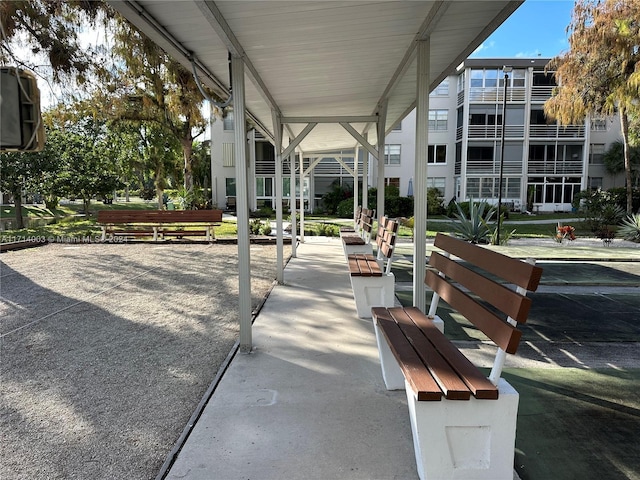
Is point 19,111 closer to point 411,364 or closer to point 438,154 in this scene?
point 411,364

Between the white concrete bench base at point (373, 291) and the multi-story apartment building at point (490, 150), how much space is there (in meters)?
24.0

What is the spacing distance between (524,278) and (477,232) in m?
11.4

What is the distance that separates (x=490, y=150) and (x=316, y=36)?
29.3 m

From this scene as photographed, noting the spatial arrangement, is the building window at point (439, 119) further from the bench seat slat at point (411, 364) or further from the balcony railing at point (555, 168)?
the bench seat slat at point (411, 364)

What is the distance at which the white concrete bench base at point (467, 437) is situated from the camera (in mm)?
2061

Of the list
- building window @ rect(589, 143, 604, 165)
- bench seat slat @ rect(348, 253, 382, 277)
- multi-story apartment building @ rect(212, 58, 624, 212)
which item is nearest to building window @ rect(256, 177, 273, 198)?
multi-story apartment building @ rect(212, 58, 624, 212)

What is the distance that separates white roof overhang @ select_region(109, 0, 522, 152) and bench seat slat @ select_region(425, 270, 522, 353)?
2.00 metres

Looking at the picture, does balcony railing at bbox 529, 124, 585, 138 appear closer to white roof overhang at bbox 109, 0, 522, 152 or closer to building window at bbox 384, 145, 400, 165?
building window at bbox 384, 145, 400, 165

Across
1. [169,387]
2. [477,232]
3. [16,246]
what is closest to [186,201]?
[16,246]

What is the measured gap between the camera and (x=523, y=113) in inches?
1190

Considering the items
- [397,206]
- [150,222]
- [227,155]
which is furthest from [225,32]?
[227,155]

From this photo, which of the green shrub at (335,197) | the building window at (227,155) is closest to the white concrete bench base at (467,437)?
the green shrub at (335,197)

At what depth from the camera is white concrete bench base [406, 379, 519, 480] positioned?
206 centimetres

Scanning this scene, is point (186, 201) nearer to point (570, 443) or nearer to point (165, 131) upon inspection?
point (165, 131)
